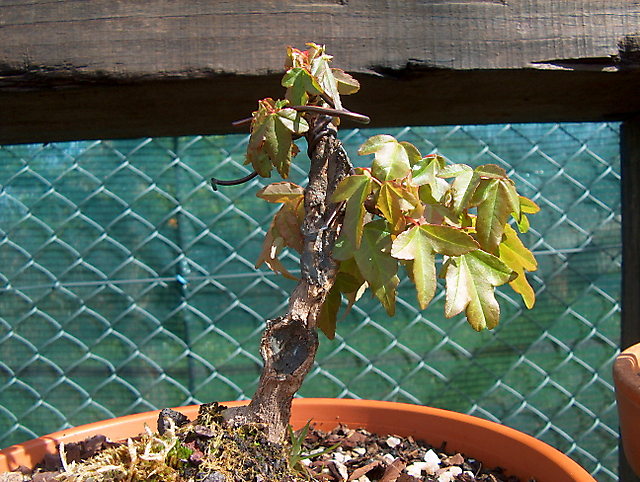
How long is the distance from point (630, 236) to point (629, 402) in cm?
31

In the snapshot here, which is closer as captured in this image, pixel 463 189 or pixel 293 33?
pixel 463 189

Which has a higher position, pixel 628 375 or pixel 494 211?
pixel 494 211

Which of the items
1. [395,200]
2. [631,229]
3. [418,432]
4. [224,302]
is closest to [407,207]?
[395,200]

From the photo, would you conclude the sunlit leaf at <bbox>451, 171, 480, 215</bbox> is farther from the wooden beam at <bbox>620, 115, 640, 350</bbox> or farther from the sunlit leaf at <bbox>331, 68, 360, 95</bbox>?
the wooden beam at <bbox>620, 115, 640, 350</bbox>

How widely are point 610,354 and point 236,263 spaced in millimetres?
1151

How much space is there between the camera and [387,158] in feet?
1.65

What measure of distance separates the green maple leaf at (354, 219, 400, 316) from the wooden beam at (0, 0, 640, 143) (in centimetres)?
25

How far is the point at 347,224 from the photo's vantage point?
0.50 metres

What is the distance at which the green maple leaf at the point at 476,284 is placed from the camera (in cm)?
50

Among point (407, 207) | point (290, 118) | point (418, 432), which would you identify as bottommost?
point (418, 432)

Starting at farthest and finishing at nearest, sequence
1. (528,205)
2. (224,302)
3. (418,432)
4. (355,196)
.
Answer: (224,302) < (418,432) < (528,205) < (355,196)

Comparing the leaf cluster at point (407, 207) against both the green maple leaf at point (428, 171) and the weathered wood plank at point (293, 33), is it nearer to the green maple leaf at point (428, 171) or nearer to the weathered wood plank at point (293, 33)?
the green maple leaf at point (428, 171)

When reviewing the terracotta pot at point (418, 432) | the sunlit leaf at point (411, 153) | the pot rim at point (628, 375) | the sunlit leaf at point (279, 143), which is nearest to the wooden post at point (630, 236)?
the pot rim at point (628, 375)

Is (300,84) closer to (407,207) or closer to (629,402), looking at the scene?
(407,207)
